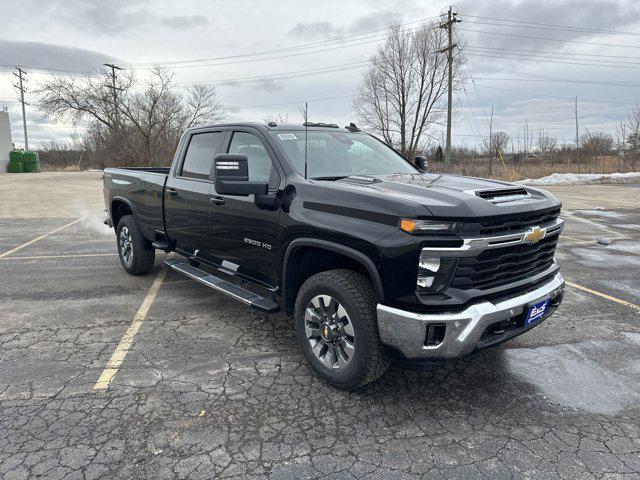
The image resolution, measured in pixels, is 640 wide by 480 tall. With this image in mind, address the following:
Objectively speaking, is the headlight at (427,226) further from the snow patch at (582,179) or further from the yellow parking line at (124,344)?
the snow patch at (582,179)

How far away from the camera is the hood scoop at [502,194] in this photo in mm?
3113

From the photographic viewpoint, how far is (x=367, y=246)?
9.80 ft

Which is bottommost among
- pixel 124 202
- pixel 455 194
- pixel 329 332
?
pixel 329 332

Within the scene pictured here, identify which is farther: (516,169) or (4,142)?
(4,142)

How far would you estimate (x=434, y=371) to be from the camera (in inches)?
147

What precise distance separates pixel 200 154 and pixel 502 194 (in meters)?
3.19

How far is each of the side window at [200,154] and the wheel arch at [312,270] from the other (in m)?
1.65

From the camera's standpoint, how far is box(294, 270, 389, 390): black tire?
10.0 ft

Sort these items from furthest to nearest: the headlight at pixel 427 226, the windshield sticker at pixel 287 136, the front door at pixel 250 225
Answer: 1. the windshield sticker at pixel 287 136
2. the front door at pixel 250 225
3. the headlight at pixel 427 226

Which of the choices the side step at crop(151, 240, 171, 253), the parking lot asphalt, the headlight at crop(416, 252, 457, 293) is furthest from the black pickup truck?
the side step at crop(151, 240, 171, 253)

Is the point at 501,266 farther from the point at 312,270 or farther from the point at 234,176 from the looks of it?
the point at 234,176

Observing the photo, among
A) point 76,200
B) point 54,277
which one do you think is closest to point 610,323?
point 54,277

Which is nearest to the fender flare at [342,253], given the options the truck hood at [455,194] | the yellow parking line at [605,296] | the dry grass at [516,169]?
the truck hood at [455,194]

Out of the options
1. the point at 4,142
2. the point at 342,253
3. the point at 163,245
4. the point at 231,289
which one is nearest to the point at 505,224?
the point at 342,253
